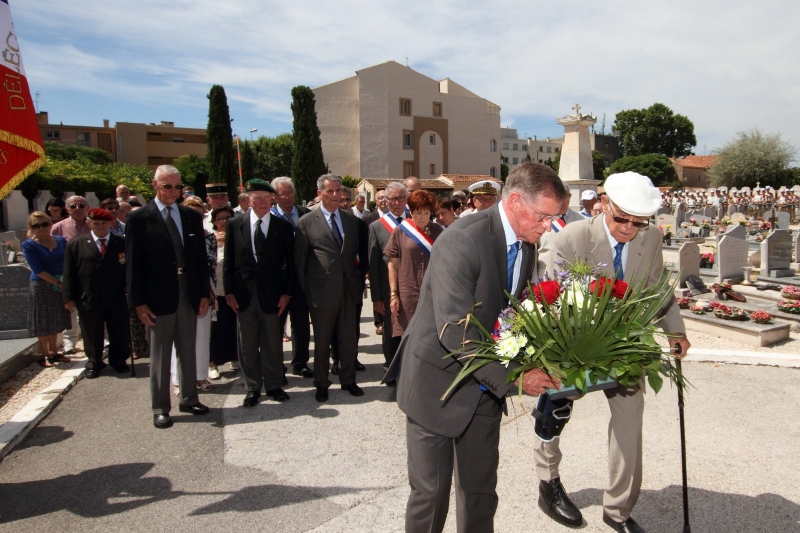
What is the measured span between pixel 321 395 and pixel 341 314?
833 mm

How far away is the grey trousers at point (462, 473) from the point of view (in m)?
2.48

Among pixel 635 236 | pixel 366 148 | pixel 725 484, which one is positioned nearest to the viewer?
pixel 635 236

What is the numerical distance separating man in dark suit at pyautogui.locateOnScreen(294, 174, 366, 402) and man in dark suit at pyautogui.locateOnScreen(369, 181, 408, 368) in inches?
10.9

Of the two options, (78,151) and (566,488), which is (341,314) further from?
(78,151)

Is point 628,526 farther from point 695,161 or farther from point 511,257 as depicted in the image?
point 695,161

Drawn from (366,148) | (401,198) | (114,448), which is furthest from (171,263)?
(366,148)

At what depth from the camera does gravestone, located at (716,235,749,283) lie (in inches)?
419

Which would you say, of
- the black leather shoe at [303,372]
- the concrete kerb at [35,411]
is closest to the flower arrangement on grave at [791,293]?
the black leather shoe at [303,372]

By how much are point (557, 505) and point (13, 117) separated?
14.9 feet

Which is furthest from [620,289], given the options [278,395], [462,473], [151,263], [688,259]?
[688,259]

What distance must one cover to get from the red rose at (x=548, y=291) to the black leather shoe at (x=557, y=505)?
1.48m

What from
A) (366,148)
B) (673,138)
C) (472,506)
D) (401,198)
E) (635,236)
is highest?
(673,138)

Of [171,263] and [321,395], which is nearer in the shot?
[171,263]

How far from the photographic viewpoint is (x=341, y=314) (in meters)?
5.57
